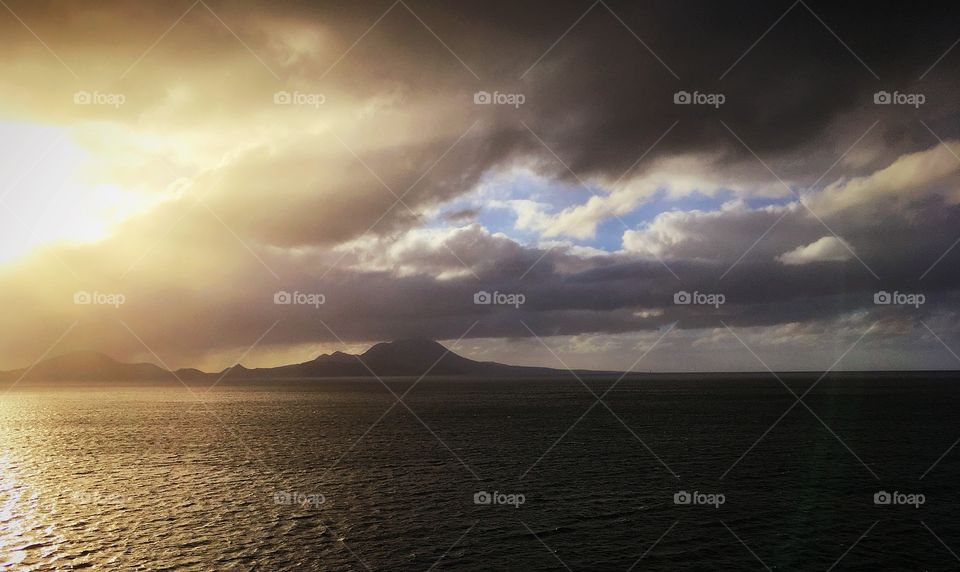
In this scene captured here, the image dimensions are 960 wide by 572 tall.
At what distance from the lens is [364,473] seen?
6538 centimetres

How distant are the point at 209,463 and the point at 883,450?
306 feet

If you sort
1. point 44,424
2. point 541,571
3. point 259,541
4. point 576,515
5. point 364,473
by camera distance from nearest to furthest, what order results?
point 541,571 < point 259,541 < point 576,515 < point 364,473 < point 44,424

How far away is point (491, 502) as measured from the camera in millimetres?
50781

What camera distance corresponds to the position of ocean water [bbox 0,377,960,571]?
37.9m

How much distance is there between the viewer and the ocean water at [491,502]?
124 ft

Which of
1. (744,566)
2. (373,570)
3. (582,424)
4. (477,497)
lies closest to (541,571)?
(373,570)

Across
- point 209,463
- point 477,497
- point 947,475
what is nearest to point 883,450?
point 947,475

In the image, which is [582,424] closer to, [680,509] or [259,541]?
[680,509]

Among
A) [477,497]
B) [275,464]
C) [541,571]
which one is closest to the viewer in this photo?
[541,571]

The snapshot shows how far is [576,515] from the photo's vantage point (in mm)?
46625

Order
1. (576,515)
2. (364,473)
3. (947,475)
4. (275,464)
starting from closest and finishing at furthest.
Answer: (576,515), (947,475), (364,473), (275,464)

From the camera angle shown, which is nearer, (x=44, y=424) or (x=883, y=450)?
(x=883, y=450)

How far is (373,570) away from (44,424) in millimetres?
145473

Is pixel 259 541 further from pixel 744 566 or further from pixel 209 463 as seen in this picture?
pixel 209 463
